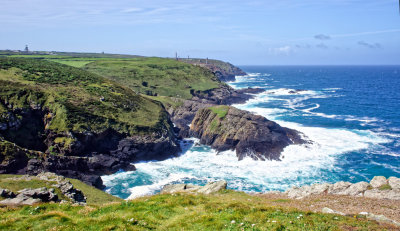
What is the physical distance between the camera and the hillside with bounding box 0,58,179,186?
44.9m

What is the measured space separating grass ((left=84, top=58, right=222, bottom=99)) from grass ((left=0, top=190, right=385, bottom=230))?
306 feet

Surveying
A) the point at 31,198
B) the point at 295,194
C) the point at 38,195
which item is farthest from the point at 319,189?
the point at 31,198

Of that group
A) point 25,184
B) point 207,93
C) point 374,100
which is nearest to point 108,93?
point 25,184

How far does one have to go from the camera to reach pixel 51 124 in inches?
2056

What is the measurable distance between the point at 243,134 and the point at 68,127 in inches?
1475

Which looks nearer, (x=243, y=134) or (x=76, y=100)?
(x=243, y=134)

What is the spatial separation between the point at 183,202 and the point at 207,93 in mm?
102228

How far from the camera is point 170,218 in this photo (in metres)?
17.4

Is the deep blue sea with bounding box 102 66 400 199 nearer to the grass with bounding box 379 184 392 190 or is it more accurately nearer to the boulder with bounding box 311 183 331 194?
the boulder with bounding box 311 183 331 194

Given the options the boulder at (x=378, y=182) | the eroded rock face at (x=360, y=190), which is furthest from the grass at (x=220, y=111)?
the boulder at (x=378, y=182)

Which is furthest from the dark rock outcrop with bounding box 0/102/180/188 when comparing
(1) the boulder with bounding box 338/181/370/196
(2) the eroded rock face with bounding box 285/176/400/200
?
(1) the boulder with bounding box 338/181/370/196

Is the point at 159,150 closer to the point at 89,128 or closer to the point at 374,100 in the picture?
the point at 89,128

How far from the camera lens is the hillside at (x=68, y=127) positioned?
147 feet

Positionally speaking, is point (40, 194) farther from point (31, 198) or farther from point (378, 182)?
point (378, 182)
